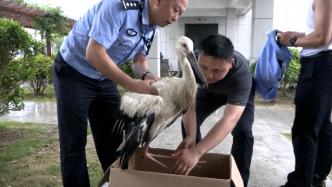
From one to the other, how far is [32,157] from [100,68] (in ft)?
11.0

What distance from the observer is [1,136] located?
704 centimetres

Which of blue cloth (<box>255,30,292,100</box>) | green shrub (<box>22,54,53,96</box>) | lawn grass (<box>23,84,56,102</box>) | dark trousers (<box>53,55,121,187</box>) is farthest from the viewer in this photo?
green shrub (<box>22,54,53,96</box>)

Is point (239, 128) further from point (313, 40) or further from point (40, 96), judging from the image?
point (40, 96)

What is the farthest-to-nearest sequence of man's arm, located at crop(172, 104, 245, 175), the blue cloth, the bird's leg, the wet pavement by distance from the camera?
the wet pavement, the blue cloth, the bird's leg, man's arm, located at crop(172, 104, 245, 175)

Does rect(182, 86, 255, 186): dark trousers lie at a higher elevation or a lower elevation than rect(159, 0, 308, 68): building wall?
lower

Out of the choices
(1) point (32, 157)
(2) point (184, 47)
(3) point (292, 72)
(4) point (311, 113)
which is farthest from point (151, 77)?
(3) point (292, 72)

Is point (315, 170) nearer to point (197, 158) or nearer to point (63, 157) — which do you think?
point (197, 158)

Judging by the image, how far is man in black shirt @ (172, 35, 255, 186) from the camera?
313 centimetres

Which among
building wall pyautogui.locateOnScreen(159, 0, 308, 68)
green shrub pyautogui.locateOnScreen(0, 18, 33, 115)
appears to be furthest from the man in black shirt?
building wall pyautogui.locateOnScreen(159, 0, 308, 68)

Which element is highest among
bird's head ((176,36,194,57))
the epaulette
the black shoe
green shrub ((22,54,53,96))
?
the epaulette

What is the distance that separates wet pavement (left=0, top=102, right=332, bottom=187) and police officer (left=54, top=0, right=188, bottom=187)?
2.05m

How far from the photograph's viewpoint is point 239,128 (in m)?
4.05

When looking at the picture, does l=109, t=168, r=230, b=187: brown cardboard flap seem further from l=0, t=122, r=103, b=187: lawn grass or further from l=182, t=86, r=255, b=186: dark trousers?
l=0, t=122, r=103, b=187: lawn grass

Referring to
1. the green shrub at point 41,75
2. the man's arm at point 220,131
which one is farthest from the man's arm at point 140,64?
the green shrub at point 41,75
